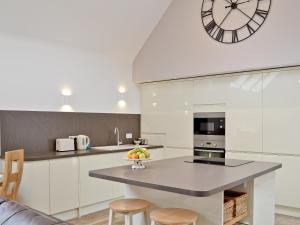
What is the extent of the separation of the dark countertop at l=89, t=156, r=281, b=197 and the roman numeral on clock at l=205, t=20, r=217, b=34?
7.29ft

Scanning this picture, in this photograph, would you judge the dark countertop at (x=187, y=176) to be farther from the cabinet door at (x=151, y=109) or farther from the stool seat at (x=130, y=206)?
the cabinet door at (x=151, y=109)

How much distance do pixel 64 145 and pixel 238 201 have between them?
2.53 m

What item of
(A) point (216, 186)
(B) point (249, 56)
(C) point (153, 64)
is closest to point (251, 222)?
(A) point (216, 186)

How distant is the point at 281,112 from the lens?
3916 millimetres

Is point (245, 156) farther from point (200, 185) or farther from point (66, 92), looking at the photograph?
point (66, 92)

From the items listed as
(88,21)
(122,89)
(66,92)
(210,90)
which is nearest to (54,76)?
(66,92)

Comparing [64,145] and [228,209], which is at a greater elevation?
[64,145]

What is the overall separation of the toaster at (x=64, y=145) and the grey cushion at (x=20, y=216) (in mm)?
2617

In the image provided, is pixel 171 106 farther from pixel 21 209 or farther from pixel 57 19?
pixel 21 209

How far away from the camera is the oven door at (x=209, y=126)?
4.49 m

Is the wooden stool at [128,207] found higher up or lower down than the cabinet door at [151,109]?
lower down

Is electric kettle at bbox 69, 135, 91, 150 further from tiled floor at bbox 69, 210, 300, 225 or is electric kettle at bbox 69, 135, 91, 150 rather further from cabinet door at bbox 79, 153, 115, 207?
tiled floor at bbox 69, 210, 300, 225

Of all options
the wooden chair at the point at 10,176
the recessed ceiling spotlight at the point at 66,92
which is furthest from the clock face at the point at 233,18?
the wooden chair at the point at 10,176

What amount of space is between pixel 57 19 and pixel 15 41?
1.98ft
